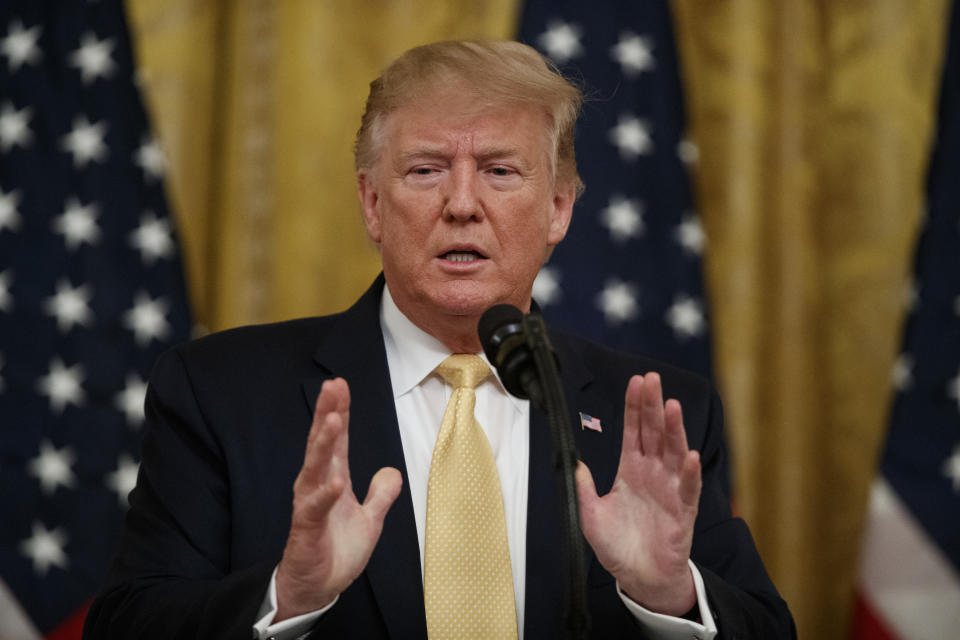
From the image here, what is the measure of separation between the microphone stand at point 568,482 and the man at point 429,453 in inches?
11.5

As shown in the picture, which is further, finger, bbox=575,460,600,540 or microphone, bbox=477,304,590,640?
finger, bbox=575,460,600,540

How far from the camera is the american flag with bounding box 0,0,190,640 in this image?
125 inches

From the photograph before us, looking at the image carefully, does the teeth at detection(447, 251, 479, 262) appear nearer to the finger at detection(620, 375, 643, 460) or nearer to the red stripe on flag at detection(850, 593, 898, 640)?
the finger at detection(620, 375, 643, 460)

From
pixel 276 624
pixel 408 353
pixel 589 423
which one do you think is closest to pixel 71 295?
pixel 408 353

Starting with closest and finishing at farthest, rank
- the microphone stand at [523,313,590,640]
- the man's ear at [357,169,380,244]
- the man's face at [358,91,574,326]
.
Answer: the microphone stand at [523,313,590,640]
the man's face at [358,91,574,326]
the man's ear at [357,169,380,244]

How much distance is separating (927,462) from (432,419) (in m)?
2.10

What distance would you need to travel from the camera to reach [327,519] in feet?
4.52

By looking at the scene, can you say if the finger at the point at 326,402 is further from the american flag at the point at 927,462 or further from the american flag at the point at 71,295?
the american flag at the point at 927,462

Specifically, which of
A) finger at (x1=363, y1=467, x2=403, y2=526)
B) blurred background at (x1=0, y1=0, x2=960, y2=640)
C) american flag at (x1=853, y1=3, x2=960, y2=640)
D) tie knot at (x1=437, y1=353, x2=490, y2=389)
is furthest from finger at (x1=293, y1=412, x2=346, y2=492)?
american flag at (x1=853, y1=3, x2=960, y2=640)

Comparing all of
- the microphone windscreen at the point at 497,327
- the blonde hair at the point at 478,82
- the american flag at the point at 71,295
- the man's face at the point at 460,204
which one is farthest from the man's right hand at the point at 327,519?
the american flag at the point at 71,295

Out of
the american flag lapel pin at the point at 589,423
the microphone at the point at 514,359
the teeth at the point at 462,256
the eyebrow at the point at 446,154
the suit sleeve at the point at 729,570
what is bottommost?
the suit sleeve at the point at 729,570

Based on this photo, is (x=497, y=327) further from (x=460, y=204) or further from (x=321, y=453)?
(x=460, y=204)

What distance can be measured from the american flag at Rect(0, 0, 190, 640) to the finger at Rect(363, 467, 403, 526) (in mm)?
2017

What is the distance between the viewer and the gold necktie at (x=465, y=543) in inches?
64.6
